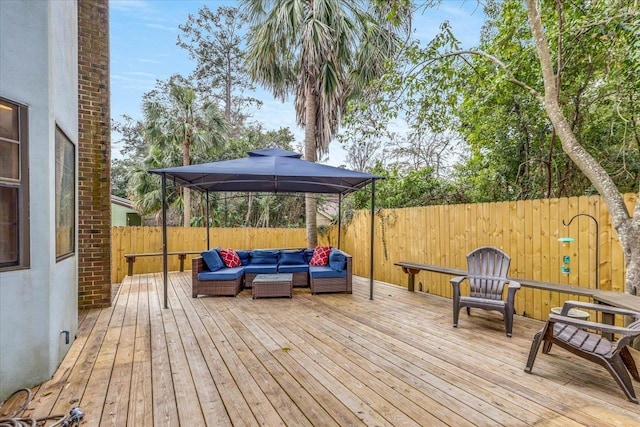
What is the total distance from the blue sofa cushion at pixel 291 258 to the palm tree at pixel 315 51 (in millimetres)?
1541

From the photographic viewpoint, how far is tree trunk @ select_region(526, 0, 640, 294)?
3.43 m

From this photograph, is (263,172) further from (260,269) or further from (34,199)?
(34,199)

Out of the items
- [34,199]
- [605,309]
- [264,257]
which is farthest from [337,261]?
[34,199]

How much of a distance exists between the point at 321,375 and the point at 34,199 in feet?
9.20

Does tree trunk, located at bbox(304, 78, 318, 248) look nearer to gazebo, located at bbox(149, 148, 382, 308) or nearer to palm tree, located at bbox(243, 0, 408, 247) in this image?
palm tree, located at bbox(243, 0, 408, 247)

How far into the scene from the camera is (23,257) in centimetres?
261

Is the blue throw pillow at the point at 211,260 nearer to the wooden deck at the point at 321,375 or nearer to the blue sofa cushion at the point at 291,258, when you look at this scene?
the blue sofa cushion at the point at 291,258

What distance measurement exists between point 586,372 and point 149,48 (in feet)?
58.9

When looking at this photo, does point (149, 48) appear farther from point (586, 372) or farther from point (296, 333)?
point (586, 372)

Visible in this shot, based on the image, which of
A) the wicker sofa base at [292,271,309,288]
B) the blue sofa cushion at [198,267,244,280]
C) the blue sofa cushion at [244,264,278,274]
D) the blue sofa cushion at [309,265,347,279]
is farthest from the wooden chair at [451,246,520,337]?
the blue sofa cushion at [198,267,244,280]

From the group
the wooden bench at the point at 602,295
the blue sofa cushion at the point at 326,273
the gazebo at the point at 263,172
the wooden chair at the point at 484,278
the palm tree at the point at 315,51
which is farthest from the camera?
the palm tree at the point at 315,51

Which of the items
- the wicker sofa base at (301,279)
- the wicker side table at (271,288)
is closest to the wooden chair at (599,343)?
the wicker side table at (271,288)

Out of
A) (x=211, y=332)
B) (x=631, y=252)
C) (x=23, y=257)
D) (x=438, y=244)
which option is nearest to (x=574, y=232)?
(x=631, y=252)

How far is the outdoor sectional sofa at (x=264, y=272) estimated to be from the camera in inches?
241
